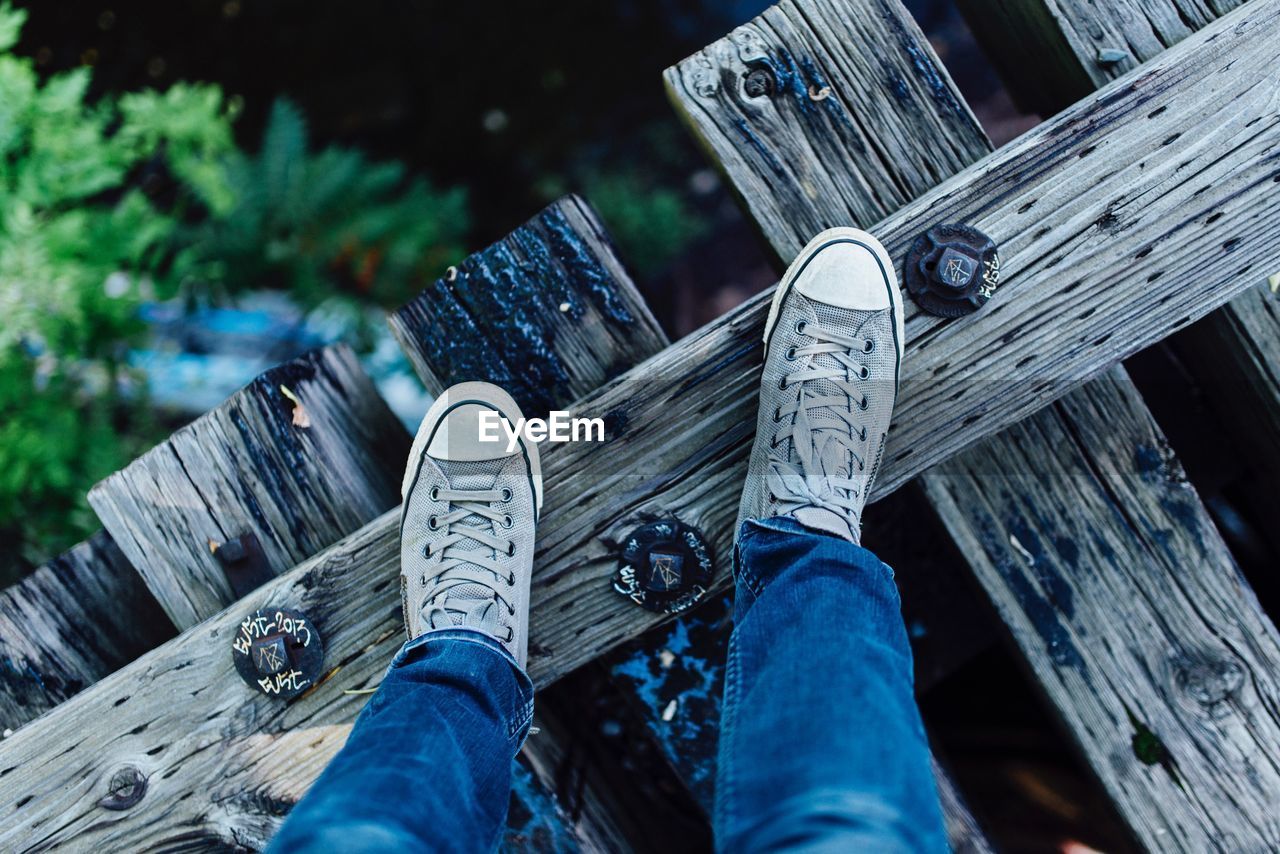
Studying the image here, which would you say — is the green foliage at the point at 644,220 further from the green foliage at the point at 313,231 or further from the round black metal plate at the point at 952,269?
the round black metal plate at the point at 952,269

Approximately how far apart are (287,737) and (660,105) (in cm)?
304

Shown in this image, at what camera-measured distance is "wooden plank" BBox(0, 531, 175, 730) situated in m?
1.88

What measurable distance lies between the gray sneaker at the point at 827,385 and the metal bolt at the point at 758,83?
1.06 feet

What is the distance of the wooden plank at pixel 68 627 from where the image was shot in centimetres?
188

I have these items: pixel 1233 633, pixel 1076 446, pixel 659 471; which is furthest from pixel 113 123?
pixel 1233 633

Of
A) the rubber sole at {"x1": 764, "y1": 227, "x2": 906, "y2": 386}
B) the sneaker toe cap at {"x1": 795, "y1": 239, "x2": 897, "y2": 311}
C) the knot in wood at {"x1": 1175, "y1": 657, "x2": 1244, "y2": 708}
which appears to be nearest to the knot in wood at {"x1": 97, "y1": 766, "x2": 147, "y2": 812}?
the rubber sole at {"x1": 764, "y1": 227, "x2": 906, "y2": 386}

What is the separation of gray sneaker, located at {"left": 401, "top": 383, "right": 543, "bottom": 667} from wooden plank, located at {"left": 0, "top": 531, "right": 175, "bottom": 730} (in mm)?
744

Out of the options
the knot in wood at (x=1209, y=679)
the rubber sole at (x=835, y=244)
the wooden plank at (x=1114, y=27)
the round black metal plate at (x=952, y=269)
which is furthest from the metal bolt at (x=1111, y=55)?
the knot in wood at (x=1209, y=679)

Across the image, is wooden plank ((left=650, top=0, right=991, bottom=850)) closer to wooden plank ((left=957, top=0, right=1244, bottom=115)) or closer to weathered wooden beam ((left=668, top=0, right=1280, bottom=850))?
weathered wooden beam ((left=668, top=0, right=1280, bottom=850))

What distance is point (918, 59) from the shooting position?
5.68 feet

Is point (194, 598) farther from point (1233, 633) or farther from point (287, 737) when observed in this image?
point (1233, 633)

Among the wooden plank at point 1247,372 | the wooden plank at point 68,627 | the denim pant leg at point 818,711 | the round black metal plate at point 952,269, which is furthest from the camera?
the wooden plank at point 68,627

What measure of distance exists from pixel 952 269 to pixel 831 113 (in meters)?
0.42

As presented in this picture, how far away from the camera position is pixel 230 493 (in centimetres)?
183
